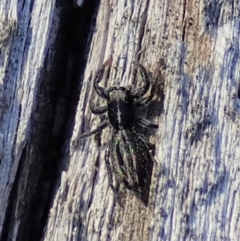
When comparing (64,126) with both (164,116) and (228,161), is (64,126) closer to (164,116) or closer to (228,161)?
(164,116)

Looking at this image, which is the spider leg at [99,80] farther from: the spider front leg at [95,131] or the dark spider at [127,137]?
the spider front leg at [95,131]

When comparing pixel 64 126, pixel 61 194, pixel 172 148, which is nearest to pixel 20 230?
pixel 61 194

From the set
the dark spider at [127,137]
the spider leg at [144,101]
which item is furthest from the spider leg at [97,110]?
the spider leg at [144,101]

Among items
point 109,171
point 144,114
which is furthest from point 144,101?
point 109,171

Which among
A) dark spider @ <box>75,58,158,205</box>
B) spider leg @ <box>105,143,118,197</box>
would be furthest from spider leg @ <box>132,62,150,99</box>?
spider leg @ <box>105,143,118,197</box>

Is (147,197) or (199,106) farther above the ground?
(199,106)

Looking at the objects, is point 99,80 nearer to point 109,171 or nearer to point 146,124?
point 146,124
